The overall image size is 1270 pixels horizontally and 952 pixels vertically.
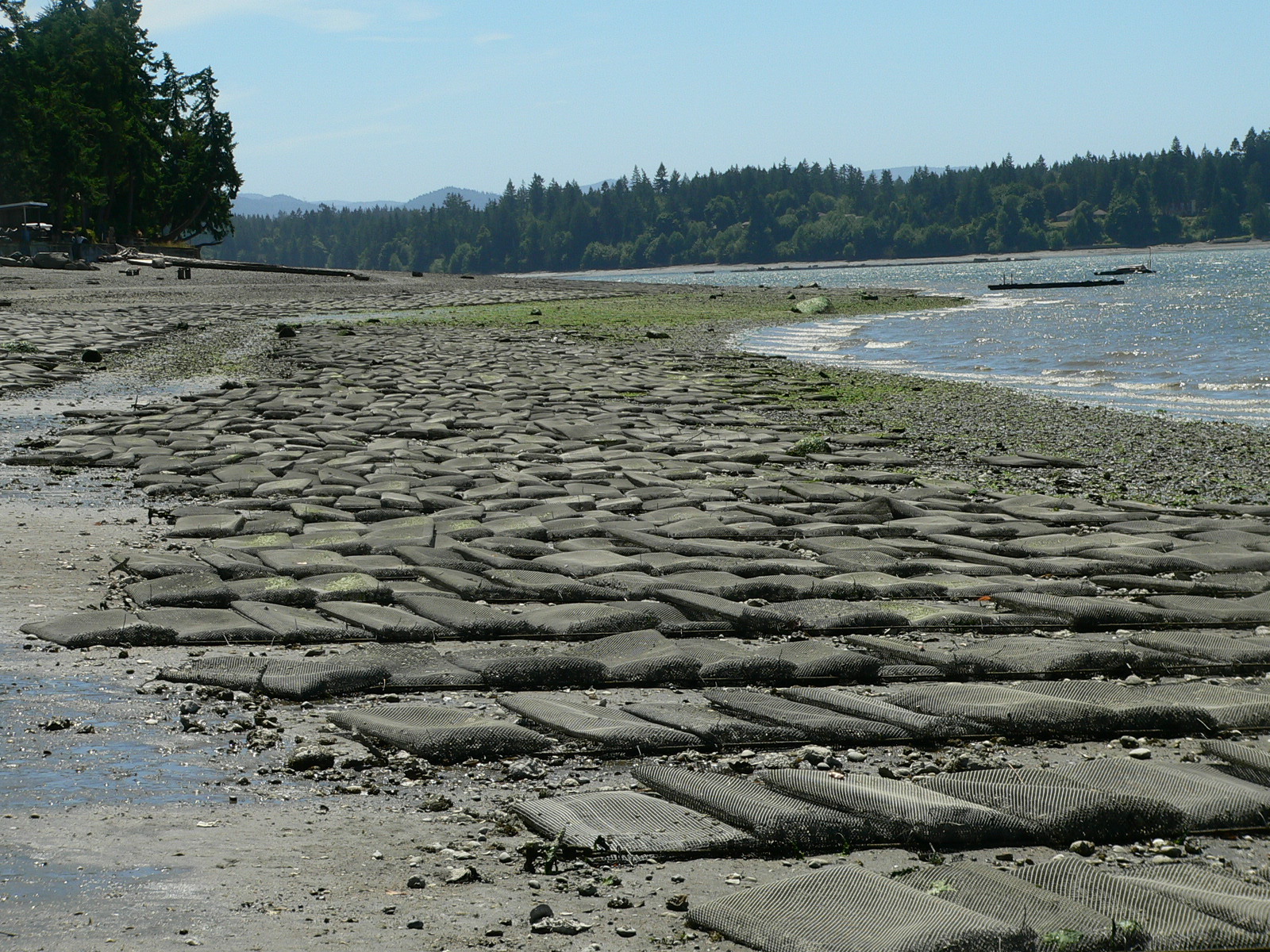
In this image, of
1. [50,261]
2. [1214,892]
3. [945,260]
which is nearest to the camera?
[1214,892]

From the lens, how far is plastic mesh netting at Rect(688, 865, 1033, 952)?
2400 mm

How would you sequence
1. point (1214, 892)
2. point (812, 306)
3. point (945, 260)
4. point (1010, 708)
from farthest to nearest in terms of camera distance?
point (945, 260), point (812, 306), point (1010, 708), point (1214, 892)

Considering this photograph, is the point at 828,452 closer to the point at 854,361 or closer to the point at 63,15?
the point at 854,361

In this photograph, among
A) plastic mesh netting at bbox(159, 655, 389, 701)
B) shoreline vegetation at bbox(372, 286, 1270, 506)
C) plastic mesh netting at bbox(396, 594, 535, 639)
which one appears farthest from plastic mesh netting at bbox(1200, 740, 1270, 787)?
shoreline vegetation at bbox(372, 286, 1270, 506)

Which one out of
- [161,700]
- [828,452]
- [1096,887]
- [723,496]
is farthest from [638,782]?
[828,452]

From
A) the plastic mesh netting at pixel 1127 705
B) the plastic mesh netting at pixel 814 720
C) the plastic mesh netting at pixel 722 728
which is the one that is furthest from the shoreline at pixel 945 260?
the plastic mesh netting at pixel 722 728

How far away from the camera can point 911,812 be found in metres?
3.00

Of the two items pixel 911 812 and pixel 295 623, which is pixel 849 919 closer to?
pixel 911 812

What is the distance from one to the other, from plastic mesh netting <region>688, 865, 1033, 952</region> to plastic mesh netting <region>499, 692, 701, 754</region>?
91 centimetres

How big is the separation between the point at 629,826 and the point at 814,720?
3.04ft

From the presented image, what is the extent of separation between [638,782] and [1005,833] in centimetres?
95

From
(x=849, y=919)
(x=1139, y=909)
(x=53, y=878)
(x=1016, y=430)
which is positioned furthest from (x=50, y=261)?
(x=1139, y=909)

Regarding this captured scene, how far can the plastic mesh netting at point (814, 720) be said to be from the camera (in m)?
3.60

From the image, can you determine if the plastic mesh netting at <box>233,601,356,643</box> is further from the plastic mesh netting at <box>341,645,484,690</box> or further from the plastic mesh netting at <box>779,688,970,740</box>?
the plastic mesh netting at <box>779,688,970,740</box>
